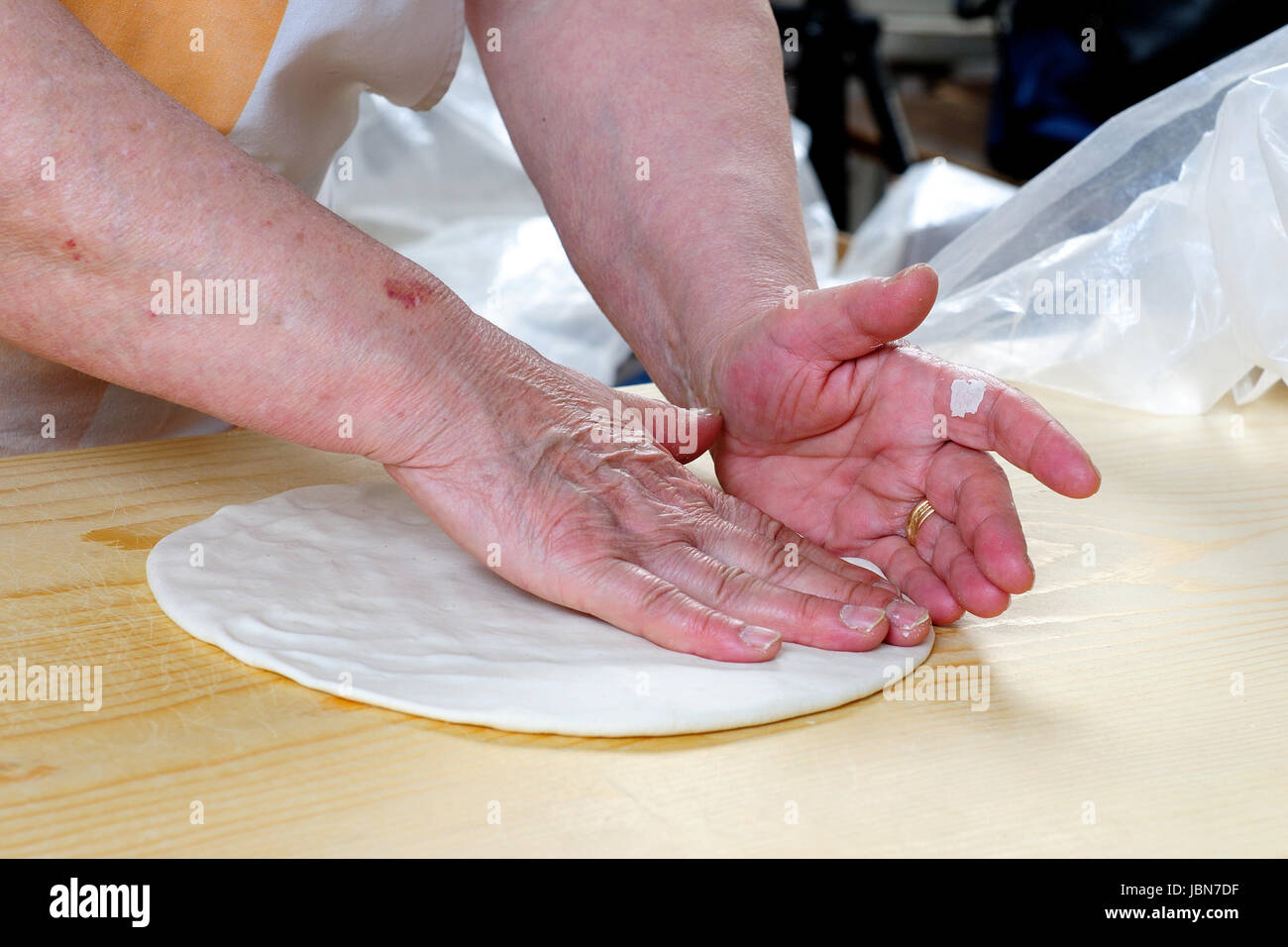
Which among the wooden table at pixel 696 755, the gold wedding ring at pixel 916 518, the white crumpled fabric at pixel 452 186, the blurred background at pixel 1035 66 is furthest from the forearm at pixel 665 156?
the blurred background at pixel 1035 66

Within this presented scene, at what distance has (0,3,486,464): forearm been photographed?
708 mm

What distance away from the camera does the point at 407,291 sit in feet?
2.61

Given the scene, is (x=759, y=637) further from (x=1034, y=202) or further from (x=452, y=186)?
(x=452, y=186)

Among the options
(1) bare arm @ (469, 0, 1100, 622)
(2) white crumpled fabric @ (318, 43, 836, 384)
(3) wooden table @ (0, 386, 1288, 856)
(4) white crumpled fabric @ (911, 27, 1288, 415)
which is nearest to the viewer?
(3) wooden table @ (0, 386, 1288, 856)

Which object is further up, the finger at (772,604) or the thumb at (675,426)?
the thumb at (675,426)

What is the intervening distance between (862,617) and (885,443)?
173 millimetres

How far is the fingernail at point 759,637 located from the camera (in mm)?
731

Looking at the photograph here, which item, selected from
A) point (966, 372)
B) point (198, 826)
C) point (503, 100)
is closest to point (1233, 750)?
point (966, 372)

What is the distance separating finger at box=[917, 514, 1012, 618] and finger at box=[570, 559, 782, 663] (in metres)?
0.14

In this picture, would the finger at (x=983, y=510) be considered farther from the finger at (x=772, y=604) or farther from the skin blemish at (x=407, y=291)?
the skin blemish at (x=407, y=291)

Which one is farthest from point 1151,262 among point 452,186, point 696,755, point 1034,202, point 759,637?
point 452,186

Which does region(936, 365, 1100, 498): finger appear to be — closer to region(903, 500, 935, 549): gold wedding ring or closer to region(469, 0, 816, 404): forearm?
region(903, 500, 935, 549): gold wedding ring

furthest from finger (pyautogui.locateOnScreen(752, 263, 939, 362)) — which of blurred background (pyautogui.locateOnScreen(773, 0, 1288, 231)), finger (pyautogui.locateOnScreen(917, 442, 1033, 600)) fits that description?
blurred background (pyautogui.locateOnScreen(773, 0, 1288, 231))

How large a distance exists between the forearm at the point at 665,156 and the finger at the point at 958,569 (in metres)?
0.24
